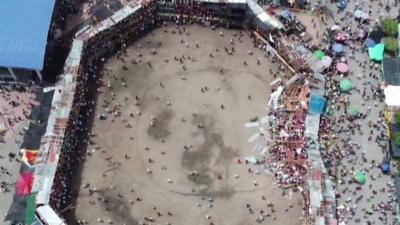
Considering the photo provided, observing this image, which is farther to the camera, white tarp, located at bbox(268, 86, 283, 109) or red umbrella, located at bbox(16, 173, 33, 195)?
white tarp, located at bbox(268, 86, 283, 109)

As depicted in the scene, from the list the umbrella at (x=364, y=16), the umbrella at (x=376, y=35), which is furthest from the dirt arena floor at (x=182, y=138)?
the umbrella at (x=364, y=16)

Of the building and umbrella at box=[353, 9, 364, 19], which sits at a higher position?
umbrella at box=[353, 9, 364, 19]

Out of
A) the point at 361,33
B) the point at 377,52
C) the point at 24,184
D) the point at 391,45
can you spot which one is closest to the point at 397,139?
the point at 377,52

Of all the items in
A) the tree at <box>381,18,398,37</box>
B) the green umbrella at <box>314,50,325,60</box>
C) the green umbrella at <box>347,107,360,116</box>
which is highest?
the tree at <box>381,18,398,37</box>

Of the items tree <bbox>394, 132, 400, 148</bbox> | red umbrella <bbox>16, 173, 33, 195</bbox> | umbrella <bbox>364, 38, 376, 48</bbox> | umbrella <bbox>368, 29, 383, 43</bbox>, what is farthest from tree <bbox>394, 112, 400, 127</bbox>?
red umbrella <bbox>16, 173, 33, 195</bbox>

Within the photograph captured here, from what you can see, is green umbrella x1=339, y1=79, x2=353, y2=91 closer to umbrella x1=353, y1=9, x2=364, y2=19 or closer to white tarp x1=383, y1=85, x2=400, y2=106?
white tarp x1=383, y1=85, x2=400, y2=106

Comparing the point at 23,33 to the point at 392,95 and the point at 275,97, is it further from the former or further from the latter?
the point at 392,95

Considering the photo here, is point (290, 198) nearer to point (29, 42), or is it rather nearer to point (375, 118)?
point (375, 118)
